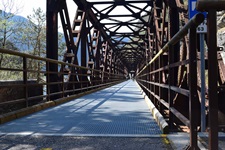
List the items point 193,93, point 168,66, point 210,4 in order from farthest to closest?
point 168,66 < point 193,93 < point 210,4

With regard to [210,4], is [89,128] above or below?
below

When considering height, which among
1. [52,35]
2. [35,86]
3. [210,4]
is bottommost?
[35,86]

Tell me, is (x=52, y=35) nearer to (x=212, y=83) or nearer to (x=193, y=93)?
(x=193, y=93)

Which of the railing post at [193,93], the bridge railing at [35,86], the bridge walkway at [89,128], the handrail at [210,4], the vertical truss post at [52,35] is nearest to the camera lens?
the handrail at [210,4]

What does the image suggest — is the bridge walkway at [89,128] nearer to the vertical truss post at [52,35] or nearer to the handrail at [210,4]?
the handrail at [210,4]

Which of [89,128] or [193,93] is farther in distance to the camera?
[89,128]

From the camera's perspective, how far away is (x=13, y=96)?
331 inches

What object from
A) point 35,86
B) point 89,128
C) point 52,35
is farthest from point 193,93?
point 35,86

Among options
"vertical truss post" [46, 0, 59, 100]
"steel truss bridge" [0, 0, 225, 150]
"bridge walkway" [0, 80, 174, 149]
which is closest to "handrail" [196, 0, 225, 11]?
"steel truss bridge" [0, 0, 225, 150]

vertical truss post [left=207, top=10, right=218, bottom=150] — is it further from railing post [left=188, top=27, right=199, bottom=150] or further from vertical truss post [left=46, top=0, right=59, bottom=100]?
vertical truss post [left=46, top=0, right=59, bottom=100]

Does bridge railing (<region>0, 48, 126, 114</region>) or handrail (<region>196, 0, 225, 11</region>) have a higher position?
handrail (<region>196, 0, 225, 11</region>)

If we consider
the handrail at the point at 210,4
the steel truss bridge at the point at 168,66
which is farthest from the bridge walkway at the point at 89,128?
the handrail at the point at 210,4

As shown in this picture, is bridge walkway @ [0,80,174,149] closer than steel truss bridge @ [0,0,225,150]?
No

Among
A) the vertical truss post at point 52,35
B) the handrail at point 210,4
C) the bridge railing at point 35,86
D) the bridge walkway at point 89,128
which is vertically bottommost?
the bridge walkway at point 89,128
